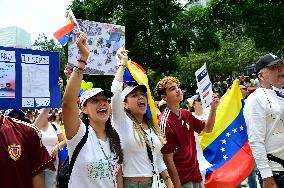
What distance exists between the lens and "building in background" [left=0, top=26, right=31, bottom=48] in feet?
13.2

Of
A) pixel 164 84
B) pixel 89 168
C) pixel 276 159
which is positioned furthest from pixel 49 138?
pixel 276 159

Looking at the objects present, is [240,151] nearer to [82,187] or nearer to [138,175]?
[138,175]

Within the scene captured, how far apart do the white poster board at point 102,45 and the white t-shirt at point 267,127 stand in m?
1.97

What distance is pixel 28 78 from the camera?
155 inches

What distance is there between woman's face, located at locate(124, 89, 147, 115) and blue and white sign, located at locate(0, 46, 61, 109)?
724 millimetres

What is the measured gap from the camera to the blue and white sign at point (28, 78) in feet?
12.3

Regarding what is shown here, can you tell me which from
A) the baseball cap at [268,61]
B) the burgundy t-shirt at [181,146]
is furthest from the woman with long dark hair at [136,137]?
the baseball cap at [268,61]

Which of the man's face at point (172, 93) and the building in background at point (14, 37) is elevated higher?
the building in background at point (14, 37)

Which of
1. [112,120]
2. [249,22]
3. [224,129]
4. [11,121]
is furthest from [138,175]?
[249,22]

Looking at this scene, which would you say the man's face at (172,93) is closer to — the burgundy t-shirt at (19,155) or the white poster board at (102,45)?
the white poster board at (102,45)

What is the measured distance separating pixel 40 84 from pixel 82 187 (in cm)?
120

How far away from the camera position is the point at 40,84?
13.2 ft

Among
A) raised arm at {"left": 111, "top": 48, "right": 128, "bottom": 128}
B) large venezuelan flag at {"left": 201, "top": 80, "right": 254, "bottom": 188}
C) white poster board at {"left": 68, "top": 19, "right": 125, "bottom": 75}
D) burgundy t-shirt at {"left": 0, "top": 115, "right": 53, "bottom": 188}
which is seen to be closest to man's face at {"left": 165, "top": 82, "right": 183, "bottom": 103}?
white poster board at {"left": 68, "top": 19, "right": 125, "bottom": 75}

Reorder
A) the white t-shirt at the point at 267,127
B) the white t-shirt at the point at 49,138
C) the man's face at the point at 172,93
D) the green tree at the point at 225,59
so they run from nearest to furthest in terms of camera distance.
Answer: the white t-shirt at the point at 267,127, the man's face at the point at 172,93, the white t-shirt at the point at 49,138, the green tree at the point at 225,59
